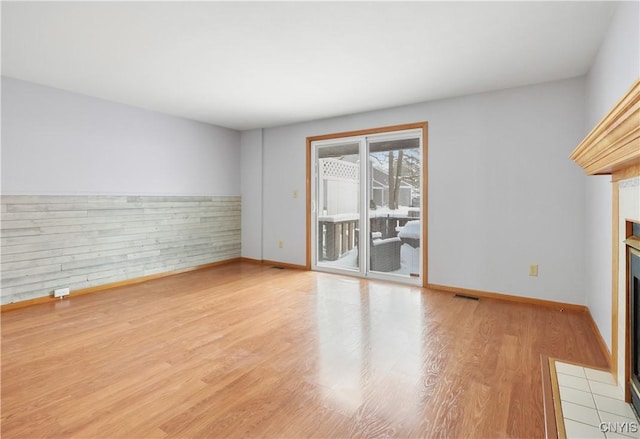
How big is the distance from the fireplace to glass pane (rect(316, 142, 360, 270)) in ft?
10.5

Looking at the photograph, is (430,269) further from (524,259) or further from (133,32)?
(133,32)

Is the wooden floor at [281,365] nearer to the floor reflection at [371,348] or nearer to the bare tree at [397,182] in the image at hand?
the floor reflection at [371,348]

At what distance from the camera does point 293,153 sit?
524cm

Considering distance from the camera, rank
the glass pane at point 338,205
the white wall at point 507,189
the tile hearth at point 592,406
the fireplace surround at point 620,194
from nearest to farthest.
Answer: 1. the fireplace surround at point 620,194
2. the tile hearth at point 592,406
3. the white wall at point 507,189
4. the glass pane at point 338,205

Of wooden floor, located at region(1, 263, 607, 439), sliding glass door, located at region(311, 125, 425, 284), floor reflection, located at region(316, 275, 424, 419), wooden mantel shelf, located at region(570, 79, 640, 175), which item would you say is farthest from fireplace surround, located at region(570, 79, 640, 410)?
sliding glass door, located at region(311, 125, 425, 284)

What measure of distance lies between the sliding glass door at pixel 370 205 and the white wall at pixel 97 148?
190 centimetres

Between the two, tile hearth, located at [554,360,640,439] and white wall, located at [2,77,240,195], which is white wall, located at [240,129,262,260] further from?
tile hearth, located at [554,360,640,439]

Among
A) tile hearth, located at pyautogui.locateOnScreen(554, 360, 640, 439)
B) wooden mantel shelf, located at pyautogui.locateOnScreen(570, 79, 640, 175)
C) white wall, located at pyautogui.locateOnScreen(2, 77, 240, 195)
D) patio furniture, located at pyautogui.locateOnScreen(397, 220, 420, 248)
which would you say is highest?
white wall, located at pyautogui.locateOnScreen(2, 77, 240, 195)

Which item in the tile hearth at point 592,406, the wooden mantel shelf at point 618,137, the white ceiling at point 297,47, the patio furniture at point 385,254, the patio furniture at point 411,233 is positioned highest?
the white ceiling at point 297,47

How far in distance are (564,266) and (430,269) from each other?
1335mm

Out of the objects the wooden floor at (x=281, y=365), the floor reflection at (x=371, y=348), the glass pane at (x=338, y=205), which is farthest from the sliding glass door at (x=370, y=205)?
the wooden floor at (x=281, y=365)

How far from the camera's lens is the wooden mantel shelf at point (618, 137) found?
943mm

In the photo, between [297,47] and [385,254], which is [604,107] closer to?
[297,47]

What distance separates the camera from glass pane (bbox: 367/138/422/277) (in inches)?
166
